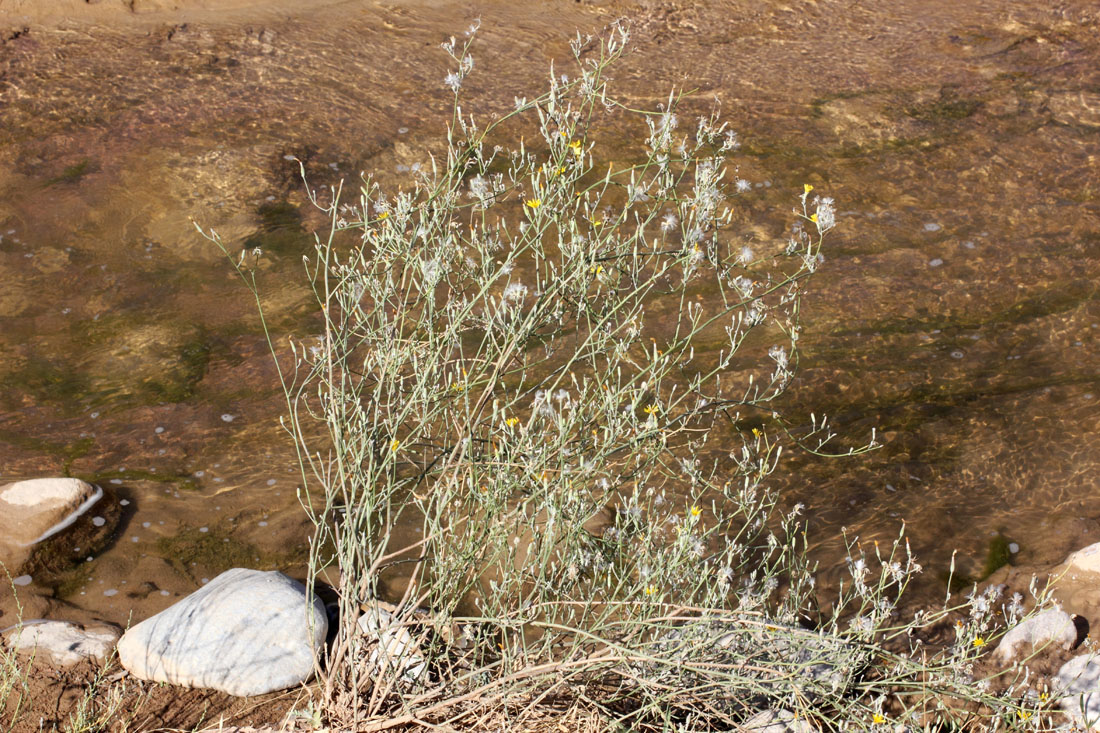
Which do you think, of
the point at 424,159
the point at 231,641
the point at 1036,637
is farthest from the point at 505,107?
the point at 1036,637

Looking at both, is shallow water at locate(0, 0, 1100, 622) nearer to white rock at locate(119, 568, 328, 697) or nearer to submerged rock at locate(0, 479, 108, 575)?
submerged rock at locate(0, 479, 108, 575)

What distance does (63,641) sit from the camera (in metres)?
3.39

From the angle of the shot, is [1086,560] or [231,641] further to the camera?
[1086,560]

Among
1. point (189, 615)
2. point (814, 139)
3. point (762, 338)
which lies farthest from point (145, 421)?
point (814, 139)

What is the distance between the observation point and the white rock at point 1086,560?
12.7 ft

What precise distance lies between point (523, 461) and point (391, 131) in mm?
4847

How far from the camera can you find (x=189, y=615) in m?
3.42

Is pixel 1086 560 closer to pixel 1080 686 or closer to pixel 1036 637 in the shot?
pixel 1036 637

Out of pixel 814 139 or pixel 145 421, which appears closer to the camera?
pixel 145 421

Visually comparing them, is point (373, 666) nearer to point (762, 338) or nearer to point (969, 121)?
point (762, 338)

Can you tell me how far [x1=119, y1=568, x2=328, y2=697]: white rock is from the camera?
10.7ft

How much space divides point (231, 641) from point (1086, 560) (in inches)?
132

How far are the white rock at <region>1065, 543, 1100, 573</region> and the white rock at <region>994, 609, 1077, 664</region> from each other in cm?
33

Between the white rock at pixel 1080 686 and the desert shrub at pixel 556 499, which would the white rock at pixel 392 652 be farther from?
the white rock at pixel 1080 686
